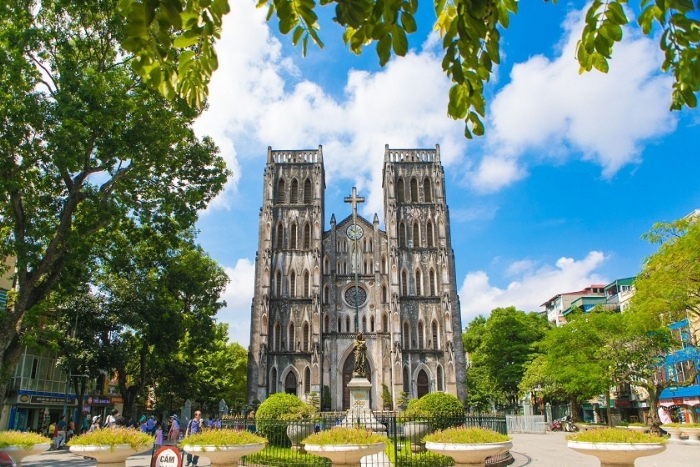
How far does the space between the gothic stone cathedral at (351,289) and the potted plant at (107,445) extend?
2880 centimetres

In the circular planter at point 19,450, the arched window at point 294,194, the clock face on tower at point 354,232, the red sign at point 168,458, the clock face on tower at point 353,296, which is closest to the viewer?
the red sign at point 168,458

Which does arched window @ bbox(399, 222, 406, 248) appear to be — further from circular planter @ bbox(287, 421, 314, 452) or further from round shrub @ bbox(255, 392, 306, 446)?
circular planter @ bbox(287, 421, 314, 452)

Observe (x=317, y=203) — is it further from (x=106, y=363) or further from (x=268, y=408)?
(x=268, y=408)

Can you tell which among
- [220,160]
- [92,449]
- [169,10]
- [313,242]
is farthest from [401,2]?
[313,242]

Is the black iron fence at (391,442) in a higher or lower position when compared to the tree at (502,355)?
lower

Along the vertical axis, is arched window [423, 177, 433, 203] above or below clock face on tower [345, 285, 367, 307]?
above

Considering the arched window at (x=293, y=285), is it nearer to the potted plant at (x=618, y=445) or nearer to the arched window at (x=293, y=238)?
the arched window at (x=293, y=238)

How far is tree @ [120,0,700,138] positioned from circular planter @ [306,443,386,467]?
7113 millimetres

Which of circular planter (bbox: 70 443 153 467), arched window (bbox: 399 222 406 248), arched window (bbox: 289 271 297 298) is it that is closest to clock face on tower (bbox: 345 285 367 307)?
arched window (bbox: 289 271 297 298)

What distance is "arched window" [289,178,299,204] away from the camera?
45.9 m

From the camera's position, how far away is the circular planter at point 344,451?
913cm

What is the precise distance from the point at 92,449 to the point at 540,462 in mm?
12872

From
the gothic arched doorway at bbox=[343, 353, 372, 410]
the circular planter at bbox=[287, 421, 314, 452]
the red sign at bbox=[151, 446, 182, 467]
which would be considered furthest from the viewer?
the gothic arched doorway at bbox=[343, 353, 372, 410]

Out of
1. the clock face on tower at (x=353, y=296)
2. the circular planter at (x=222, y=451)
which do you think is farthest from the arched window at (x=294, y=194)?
the circular planter at (x=222, y=451)
